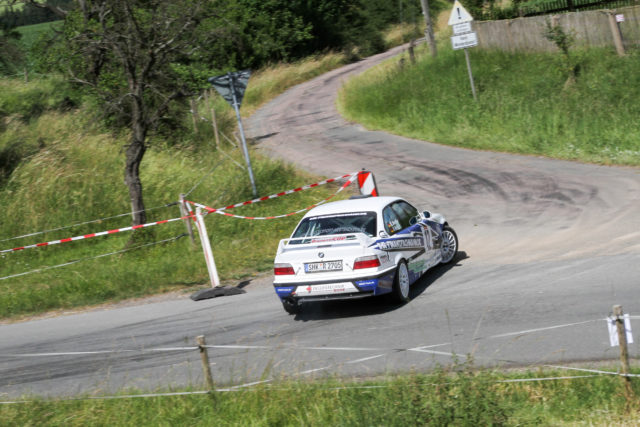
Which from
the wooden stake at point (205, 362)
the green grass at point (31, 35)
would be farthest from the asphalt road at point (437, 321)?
the green grass at point (31, 35)

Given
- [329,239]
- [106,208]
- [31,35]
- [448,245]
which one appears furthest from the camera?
[31,35]

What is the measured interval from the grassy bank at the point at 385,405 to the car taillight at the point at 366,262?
294 centimetres

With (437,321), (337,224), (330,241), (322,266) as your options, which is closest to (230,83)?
(337,224)

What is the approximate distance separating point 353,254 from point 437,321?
1512 millimetres

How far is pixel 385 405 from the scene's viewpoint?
6316mm

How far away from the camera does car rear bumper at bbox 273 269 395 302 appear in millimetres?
10258

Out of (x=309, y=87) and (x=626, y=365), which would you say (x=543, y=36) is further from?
(x=626, y=365)

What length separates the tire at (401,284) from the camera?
34.9 feet

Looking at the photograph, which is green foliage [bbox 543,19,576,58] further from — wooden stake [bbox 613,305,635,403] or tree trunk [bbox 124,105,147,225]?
wooden stake [bbox 613,305,635,403]

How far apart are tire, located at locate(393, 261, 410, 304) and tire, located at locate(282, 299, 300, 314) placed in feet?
4.66

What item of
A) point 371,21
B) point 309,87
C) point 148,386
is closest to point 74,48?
point 148,386

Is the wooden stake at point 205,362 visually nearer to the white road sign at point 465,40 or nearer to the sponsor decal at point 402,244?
the sponsor decal at point 402,244

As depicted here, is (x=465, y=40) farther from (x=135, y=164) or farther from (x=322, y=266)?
(x=322, y=266)

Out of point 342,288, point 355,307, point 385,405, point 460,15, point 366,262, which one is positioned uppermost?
point 460,15
